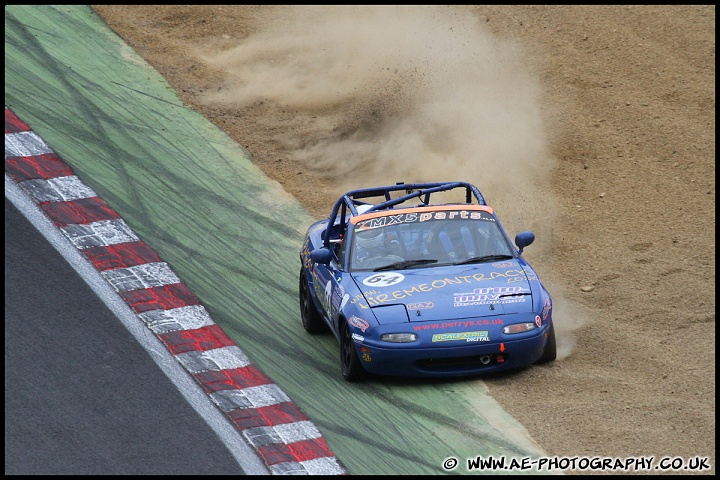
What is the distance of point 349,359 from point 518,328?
5.15 ft

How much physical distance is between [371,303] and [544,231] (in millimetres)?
4241

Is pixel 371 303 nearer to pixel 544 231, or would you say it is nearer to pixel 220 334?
pixel 220 334

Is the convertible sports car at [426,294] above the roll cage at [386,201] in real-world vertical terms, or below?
below

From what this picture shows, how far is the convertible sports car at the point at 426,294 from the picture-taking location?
10.1 metres

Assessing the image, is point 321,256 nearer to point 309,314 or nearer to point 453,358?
point 309,314

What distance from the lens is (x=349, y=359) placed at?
10531mm

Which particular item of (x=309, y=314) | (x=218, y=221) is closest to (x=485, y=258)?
(x=309, y=314)

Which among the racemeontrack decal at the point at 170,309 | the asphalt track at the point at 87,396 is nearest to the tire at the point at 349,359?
the racemeontrack decal at the point at 170,309

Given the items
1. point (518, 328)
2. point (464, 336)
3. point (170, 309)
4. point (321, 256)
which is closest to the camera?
point (464, 336)

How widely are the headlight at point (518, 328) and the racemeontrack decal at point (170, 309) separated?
187 centimetres

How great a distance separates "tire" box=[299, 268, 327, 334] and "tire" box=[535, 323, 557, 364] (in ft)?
7.79

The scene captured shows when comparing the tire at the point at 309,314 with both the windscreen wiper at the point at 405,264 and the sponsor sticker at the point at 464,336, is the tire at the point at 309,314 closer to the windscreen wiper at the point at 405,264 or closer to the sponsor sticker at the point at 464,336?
the windscreen wiper at the point at 405,264

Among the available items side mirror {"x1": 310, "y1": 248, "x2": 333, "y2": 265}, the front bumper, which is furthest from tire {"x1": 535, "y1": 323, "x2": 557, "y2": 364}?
side mirror {"x1": 310, "y1": 248, "x2": 333, "y2": 265}

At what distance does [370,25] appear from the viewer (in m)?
19.3
